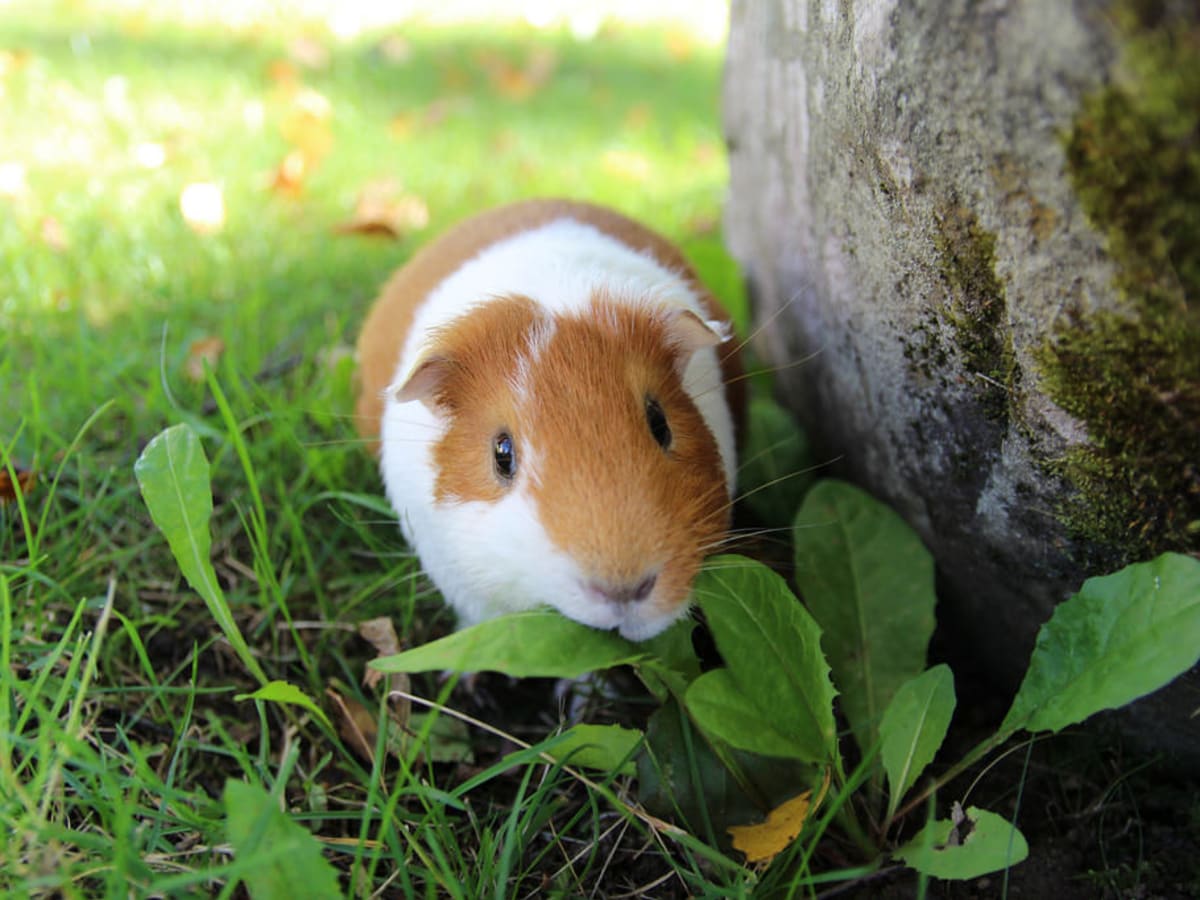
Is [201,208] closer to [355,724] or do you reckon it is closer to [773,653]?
[355,724]

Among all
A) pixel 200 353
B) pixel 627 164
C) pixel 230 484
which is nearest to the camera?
pixel 230 484

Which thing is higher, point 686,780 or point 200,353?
point 200,353

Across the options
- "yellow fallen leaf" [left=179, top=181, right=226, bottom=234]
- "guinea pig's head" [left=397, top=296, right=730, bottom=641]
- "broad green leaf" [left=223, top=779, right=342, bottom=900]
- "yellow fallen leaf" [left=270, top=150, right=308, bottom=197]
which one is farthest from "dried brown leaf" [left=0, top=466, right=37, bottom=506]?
"yellow fallen leaf" [left=270, top=150, right=308, bottom=197]

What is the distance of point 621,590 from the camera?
1.90 meters

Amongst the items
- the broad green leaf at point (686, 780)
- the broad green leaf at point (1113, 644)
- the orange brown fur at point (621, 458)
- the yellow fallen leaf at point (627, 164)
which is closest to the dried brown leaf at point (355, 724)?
the broad green leaf at point (686, 780)

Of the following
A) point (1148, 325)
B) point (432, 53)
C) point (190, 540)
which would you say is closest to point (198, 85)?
point (432, 53)

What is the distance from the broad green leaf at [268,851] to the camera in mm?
1673

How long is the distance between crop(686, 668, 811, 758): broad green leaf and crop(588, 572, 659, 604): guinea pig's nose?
224mm

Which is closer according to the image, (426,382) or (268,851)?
(268,851)

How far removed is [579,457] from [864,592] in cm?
91

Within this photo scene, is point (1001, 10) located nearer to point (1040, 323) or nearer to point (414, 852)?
point (1040, 323)

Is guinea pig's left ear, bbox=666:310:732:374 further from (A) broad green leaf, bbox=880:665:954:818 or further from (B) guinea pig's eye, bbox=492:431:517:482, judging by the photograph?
(A) broad green leaf, bbox=880:665:954:818

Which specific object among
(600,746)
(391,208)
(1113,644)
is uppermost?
(391,208)

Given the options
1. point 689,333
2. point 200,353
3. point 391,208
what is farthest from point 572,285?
point 391,208
